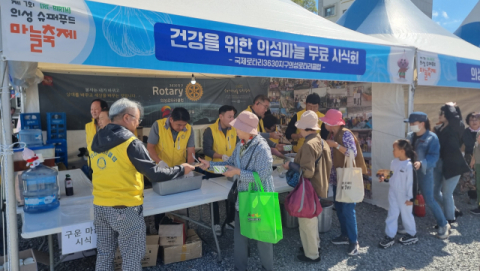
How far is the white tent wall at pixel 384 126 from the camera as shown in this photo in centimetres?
392

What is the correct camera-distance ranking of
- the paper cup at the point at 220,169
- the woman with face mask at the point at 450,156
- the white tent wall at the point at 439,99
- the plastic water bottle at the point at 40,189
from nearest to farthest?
1. the plastic water bottle at the point at 40,189
2. the paper cup at the point at 220,169
3. the woman with face mask at the point at 450,156
4. the white tent wall at the point at 439,99

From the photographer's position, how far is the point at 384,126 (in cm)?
409

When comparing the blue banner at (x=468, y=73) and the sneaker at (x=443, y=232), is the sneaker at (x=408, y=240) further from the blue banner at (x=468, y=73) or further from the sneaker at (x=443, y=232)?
the blue banner at (x=468, y=73)

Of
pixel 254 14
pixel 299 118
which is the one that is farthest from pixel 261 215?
pixel 299 118

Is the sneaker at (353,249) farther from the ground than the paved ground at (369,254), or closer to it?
farther from the ground

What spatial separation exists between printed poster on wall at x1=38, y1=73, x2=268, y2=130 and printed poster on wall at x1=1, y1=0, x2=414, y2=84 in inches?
111

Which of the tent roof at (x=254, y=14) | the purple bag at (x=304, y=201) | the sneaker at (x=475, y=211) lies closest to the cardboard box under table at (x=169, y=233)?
the purple bag at (x=304, y=201)

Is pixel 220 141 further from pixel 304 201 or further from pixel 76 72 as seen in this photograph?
pixel 76 72

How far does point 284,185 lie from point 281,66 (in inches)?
48.5

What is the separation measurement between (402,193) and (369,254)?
73 centimetres

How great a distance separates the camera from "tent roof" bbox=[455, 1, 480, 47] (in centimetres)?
821

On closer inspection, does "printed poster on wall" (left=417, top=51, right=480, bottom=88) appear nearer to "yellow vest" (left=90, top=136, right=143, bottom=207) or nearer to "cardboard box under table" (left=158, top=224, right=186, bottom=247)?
"cardboard box under table" (left=158, top=224, right=186, bottom=247)

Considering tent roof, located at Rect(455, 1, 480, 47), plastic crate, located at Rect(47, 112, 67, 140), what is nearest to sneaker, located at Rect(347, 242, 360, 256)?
plastic crate, located at Rect(47, 112, 67, 140)

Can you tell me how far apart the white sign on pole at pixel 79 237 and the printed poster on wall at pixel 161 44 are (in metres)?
1.09
